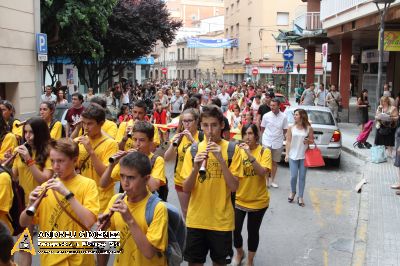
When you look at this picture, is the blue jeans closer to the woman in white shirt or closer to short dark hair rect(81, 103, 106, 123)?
the woman in white shirt

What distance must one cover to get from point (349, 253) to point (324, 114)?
687 cm

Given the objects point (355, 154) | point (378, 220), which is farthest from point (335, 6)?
point (378, 220)

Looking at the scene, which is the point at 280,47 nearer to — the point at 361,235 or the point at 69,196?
the point at 361,235

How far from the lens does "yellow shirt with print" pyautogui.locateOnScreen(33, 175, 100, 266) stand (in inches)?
143

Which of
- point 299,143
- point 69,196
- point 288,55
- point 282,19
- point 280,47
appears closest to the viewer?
point 69,196

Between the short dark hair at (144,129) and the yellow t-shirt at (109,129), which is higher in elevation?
the short dark hair at (144,129)

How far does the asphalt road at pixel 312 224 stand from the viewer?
21.3ft

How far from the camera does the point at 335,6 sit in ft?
70.2

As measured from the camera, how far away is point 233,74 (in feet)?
206

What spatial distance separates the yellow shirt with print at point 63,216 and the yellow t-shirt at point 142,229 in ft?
1.11

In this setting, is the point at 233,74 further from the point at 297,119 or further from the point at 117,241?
the point at 117,241

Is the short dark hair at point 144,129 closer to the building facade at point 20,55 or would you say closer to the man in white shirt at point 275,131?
the man in white shirt at point 275,131

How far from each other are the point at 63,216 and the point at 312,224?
515 cm

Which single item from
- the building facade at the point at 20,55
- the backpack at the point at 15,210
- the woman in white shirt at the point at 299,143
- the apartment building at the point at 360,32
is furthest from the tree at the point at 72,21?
the backpack at the point at 15,210
